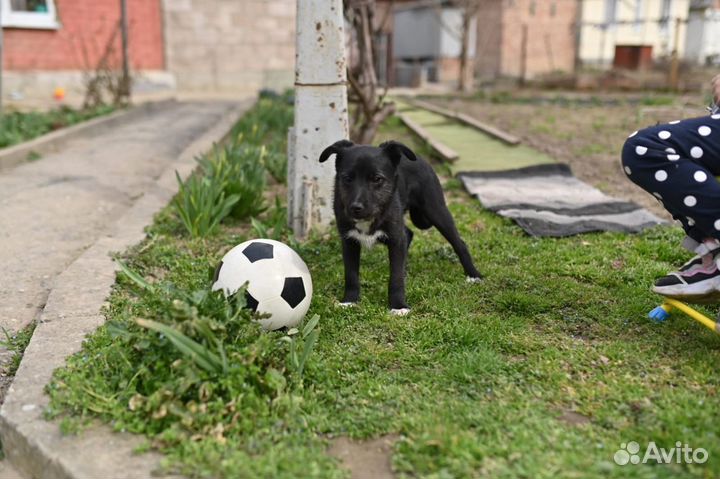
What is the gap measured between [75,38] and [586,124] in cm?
1256

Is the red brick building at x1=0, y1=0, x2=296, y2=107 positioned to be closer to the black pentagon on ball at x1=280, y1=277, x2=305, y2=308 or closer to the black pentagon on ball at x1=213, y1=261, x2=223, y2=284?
the black pentagon on ball at x1=213, y1=261, x2=223, y2=284

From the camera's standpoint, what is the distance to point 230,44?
20.0 m

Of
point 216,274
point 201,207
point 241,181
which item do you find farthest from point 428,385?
point 241,181

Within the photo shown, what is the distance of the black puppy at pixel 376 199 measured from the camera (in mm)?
3725

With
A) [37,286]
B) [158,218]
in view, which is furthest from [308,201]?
[37,286]

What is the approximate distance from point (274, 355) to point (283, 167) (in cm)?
436

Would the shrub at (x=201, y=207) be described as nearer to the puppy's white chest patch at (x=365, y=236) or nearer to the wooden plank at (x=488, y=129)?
the puppy's white chest patch at (x=365, y=236)

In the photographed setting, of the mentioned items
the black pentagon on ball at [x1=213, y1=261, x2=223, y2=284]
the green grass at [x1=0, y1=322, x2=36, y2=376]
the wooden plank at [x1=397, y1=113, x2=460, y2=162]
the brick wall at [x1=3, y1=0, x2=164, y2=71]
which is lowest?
the green grass at [x1=0, y1=322, x2=36, y2=376]

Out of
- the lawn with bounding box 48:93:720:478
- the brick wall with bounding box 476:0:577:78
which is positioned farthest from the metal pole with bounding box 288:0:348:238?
the brick wall with bounding box 476:0:577:78

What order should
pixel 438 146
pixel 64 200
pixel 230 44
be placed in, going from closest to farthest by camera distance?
pixel 64 200 → pixel 438 146 → pixel 230 44

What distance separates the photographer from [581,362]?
3211mm

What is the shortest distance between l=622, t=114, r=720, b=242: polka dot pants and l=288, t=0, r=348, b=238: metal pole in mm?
2448

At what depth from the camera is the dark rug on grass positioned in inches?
216

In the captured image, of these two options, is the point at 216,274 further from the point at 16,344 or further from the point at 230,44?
the point at 230,44
